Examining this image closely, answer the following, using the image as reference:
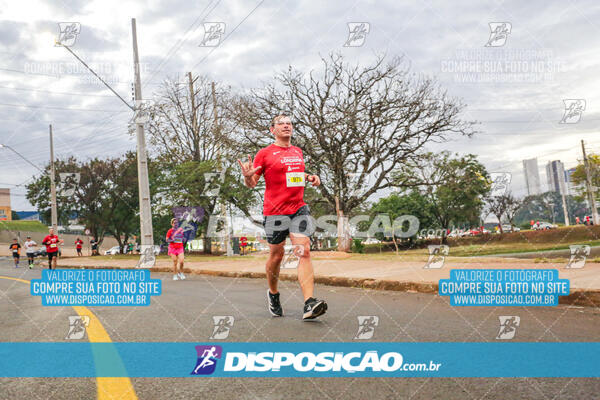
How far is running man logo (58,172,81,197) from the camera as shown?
40.7 metres

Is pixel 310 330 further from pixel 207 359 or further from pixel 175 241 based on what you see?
pixel 175 241

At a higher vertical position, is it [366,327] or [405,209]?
[405,209]

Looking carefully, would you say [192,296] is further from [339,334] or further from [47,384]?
[47,384]

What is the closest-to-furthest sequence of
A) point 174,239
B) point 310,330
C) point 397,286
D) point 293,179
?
point 310,330 < point 293,179 < point 397,286 < point 174,239

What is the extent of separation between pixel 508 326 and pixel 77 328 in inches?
157

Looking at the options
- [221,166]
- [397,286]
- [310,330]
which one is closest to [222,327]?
[310,330]

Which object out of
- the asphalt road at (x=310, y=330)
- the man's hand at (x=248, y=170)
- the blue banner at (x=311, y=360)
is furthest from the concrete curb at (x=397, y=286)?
the man's hand at (x=248, y=170)

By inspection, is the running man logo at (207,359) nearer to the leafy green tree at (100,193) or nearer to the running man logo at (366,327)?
the running man logo at (366,327)

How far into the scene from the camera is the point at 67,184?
136 feet

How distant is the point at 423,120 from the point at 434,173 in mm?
4011

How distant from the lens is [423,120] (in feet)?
75.9

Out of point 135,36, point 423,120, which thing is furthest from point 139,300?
point 423,120

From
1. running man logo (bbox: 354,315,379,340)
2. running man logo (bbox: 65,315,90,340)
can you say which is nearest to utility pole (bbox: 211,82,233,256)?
running man logo (bbox: 65,315,90,340)

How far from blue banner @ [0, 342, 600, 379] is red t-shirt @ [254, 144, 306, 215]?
1.67m
